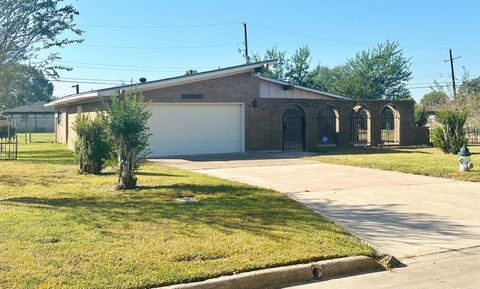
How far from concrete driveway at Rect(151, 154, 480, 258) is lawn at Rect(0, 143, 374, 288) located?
0.57 meters

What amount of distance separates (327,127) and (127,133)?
17767 mm

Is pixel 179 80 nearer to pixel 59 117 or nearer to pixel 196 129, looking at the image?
pixel 196 129

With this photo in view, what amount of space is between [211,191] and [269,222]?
9.96 ft

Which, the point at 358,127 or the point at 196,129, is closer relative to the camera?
the point at 196,129

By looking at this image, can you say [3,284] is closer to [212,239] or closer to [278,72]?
[212,239]

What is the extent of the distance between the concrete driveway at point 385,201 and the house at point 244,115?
17.0 ft

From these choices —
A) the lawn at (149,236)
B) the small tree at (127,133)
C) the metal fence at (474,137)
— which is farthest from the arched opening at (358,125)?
the small tree at (127,133)

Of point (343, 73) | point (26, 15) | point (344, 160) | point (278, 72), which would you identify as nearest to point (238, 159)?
point (344, 160)

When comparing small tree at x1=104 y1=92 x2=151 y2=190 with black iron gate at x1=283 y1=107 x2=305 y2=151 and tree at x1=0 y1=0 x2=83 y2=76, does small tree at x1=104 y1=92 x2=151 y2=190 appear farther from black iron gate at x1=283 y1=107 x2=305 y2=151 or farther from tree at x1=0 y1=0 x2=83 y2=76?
black iron gate at x1=283 y1=107 x2=305 y2=151

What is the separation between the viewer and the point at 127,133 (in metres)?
10.0

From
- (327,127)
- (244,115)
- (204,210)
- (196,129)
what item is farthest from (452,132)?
(204,210)

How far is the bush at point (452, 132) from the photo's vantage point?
2069cm

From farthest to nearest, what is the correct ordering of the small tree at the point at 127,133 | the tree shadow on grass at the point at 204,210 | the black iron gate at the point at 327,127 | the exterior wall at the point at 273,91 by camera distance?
the black iron gate at the point at 327,127
the exterior wall at the point at 273,91
the small tree at the point at 127,133
the tree shadow on grass at the point at 204,210

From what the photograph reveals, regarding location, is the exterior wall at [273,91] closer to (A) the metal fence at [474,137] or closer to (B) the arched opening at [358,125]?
(B) the arched opening at [358,125]
